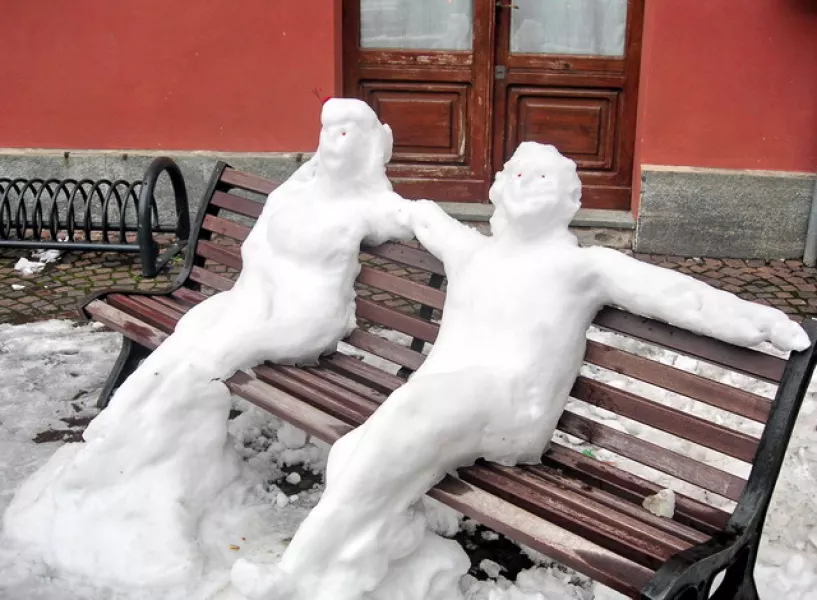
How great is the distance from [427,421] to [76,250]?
12.6 feet

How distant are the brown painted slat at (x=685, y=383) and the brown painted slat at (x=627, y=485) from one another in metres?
0.27

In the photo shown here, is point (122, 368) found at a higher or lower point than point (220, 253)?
lower

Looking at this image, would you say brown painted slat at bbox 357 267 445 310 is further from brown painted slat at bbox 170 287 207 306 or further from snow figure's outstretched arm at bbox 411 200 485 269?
brown painted slat at bbox 170 287 207 306

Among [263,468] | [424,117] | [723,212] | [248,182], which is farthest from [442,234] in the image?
[424,117]

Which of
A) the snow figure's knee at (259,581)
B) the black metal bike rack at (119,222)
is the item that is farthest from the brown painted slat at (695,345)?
the black metal bike rack at (119,222)

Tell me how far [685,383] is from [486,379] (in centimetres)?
54

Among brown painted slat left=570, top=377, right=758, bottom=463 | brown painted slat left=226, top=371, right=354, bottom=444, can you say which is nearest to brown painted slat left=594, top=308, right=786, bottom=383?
brown painted slat left=570, top=377, right=758, bottom=463

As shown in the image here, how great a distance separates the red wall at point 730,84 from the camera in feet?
19.4

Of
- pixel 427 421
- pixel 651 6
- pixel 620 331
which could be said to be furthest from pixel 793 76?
pixel 427 421

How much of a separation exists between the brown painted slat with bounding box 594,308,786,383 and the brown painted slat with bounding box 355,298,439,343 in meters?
0.66

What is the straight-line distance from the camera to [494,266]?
2.67 m

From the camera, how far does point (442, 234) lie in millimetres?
2900

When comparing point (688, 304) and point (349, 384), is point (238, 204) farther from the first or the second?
point (688, 304)

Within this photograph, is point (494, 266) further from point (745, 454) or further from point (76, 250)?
point (76, 250)
